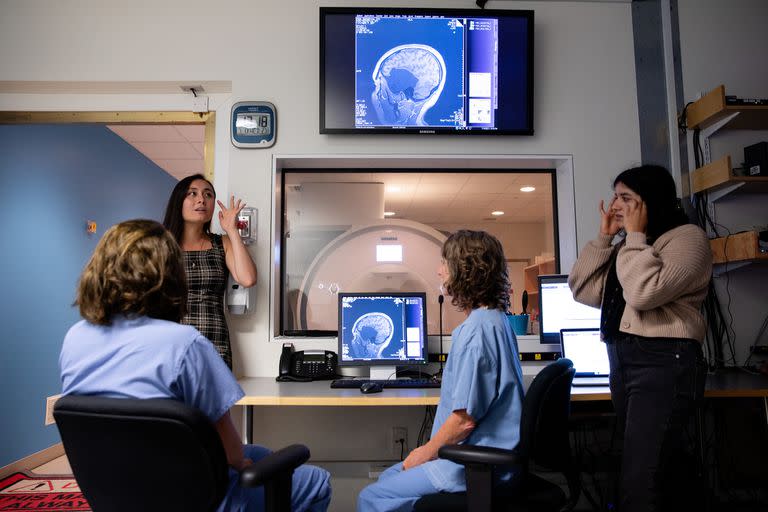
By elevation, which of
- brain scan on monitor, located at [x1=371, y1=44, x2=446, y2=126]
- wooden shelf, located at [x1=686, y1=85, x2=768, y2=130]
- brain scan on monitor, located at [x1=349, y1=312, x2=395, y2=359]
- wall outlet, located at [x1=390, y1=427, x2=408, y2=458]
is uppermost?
brain scan on monitor, located at [x1=371, y1=44, x2=446, y2=126]

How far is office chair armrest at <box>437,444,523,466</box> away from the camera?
1.17m

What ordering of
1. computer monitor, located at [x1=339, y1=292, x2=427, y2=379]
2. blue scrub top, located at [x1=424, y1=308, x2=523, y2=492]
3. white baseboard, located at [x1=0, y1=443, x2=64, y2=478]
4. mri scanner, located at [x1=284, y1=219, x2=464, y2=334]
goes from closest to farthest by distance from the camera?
blue scrub top, located at [x1=424, y1=308, x2=523, y2=492] < computer monitor, located at [x1=339, y1=292, x2=427, y2=379] < mri scanner, located at [x1=284, y1=219, x2=464, y2=334] < white baseboard, located at [x1=0, y1=443, x2=64, y2=478]

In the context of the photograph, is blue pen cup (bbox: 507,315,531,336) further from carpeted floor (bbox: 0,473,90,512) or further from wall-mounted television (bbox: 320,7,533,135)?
carpeted floor (bbox: 0,473,90,512)

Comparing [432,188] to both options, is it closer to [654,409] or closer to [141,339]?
[654,409]

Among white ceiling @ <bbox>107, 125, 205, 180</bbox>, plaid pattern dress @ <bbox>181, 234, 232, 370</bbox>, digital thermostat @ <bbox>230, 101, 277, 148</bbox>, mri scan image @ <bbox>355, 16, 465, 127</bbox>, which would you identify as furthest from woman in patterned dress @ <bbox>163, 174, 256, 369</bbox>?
white ceiling @ <bbox>107, 125, 205, 180</bbox>

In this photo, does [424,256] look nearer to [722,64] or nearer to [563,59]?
[563,59]

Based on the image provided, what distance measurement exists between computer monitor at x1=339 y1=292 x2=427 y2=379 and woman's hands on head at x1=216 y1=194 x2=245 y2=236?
609 millimetres

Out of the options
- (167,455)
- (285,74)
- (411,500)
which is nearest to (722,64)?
(285,74)

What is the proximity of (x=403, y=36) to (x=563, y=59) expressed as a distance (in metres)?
0.89

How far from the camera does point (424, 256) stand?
320 cm

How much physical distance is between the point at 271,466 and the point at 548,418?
2.33 ft

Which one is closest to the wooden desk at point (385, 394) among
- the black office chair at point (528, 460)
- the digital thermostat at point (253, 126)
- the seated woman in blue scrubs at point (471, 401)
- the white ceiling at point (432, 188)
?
the seated woman in blue scrubs at point (471, 401)

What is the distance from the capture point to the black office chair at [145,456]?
936mm

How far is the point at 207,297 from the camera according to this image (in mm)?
2453
